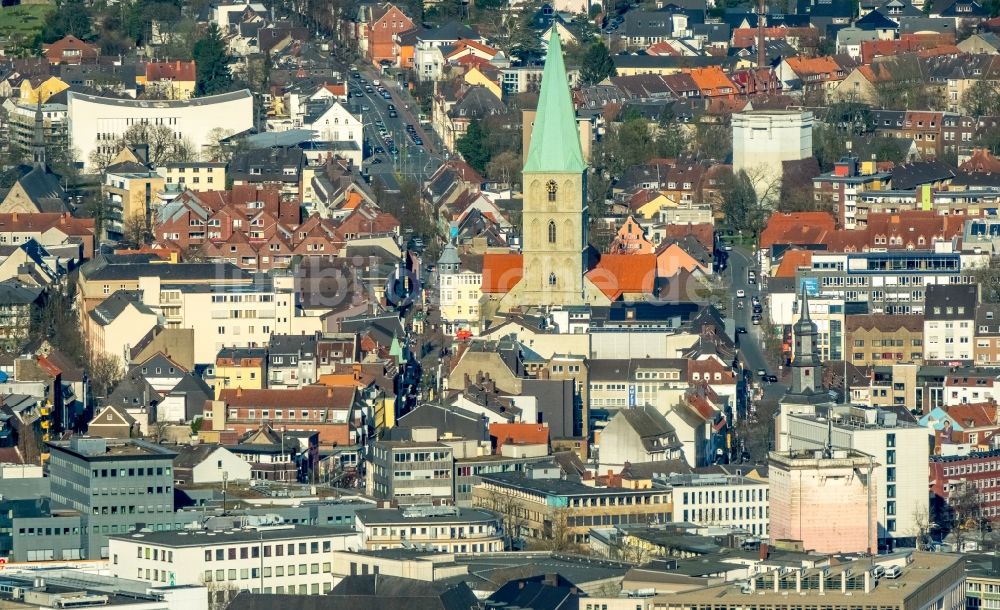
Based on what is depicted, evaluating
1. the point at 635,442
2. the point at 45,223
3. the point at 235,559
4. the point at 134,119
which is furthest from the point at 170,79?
the point at 235,559

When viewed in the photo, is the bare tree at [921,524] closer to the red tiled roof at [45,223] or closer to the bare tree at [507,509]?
the bare tree at [507,509]

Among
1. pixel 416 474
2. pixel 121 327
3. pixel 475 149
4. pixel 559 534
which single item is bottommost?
pixel 559 534

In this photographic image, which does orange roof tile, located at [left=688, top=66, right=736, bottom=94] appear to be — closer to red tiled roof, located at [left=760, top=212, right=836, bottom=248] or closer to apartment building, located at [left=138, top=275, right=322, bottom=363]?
red tiled roof, located at [left=760, top=212, right=836, bottom=248]

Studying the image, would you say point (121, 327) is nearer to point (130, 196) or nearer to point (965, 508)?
point (130, 196)

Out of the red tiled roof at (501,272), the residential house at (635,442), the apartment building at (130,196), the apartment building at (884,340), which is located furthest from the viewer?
the apartment building at (130,196)

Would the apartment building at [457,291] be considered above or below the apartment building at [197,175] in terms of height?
below

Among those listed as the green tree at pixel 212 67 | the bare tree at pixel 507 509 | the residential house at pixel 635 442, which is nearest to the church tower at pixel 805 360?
the residential house at pixel 635 442
